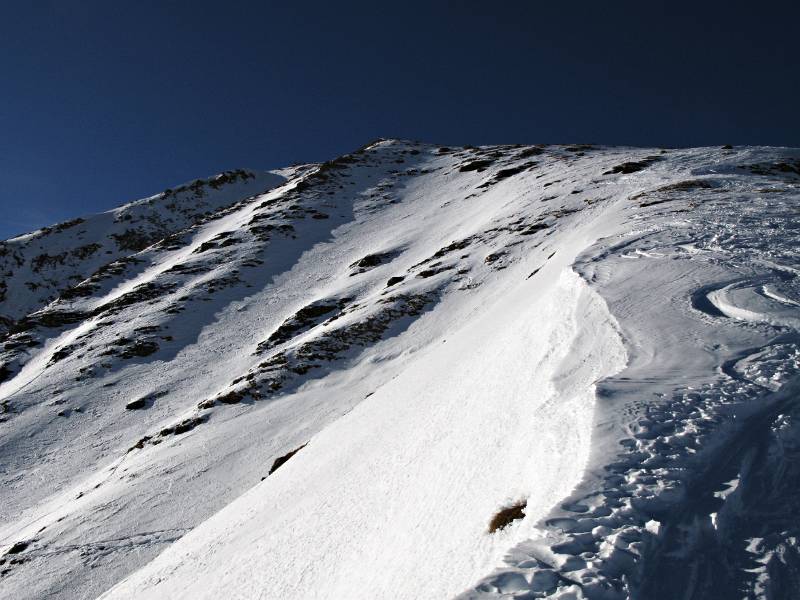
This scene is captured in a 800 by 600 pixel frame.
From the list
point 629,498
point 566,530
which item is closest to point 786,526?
point 629,498

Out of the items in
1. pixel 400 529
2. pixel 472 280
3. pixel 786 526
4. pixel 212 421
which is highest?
pixel 786 526

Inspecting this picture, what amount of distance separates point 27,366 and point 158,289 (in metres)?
10.6

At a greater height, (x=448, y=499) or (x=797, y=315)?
(x=797, y=315)

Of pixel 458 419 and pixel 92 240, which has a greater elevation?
pixel 92 240

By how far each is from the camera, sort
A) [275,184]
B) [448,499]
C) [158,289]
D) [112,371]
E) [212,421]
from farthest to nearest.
Answer: [275,184], [158,289], [112,371], [212,421], [448,499]

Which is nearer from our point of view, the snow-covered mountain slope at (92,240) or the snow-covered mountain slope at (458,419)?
the snow-covered mountain slope at (458,419)

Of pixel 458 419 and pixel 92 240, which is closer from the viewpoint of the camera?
pixel 458 419

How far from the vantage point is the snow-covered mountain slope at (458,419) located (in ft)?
13.7

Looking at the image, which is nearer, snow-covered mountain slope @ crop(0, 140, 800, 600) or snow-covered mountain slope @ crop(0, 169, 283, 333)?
snow-covered mountain slope @ crop(0, 140, 800, 600)

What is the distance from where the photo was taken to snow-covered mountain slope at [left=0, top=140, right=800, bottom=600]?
417cm

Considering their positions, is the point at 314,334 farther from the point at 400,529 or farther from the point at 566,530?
the point at 566,530

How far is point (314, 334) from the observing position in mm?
28375

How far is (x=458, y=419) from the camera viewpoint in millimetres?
8281

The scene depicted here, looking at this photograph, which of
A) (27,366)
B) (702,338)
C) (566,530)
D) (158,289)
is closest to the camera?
(566,530)
